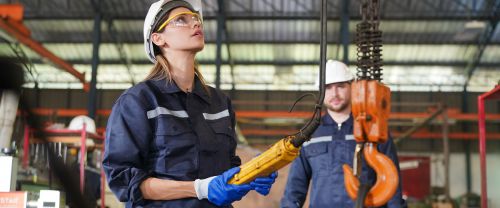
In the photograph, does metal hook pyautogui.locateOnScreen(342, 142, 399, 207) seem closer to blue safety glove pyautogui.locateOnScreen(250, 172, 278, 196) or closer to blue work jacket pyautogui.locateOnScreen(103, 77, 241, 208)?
blue safety glove pyautogui.locateOnScreen(250, 172, 278, 196)

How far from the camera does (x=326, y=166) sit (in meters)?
3.87

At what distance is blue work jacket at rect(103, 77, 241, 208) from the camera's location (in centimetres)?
204

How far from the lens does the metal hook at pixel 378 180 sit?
1510 mm

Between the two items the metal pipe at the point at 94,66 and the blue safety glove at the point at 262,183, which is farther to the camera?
the metal pipe at the point at 94,66

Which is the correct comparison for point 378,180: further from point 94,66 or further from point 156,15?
point 94,66

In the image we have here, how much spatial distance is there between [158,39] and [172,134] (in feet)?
1.35

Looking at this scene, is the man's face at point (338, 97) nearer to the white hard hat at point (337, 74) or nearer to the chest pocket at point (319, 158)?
the white hard hat at point (337, 74)

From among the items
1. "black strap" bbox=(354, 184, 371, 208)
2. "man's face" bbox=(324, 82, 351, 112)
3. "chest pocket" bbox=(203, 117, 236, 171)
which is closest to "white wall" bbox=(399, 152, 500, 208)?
"man's face" bbox=(324, 82, 351, 112)

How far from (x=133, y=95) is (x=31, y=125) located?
99cm

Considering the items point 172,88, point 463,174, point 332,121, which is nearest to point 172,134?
point 172,88

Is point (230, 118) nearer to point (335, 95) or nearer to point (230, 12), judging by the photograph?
point (335, 95)

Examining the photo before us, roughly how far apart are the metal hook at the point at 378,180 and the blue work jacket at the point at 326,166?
211cm

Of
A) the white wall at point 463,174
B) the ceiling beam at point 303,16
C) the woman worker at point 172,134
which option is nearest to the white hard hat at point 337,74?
the woman worker at point 172,134

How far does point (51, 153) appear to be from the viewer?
114 cm
